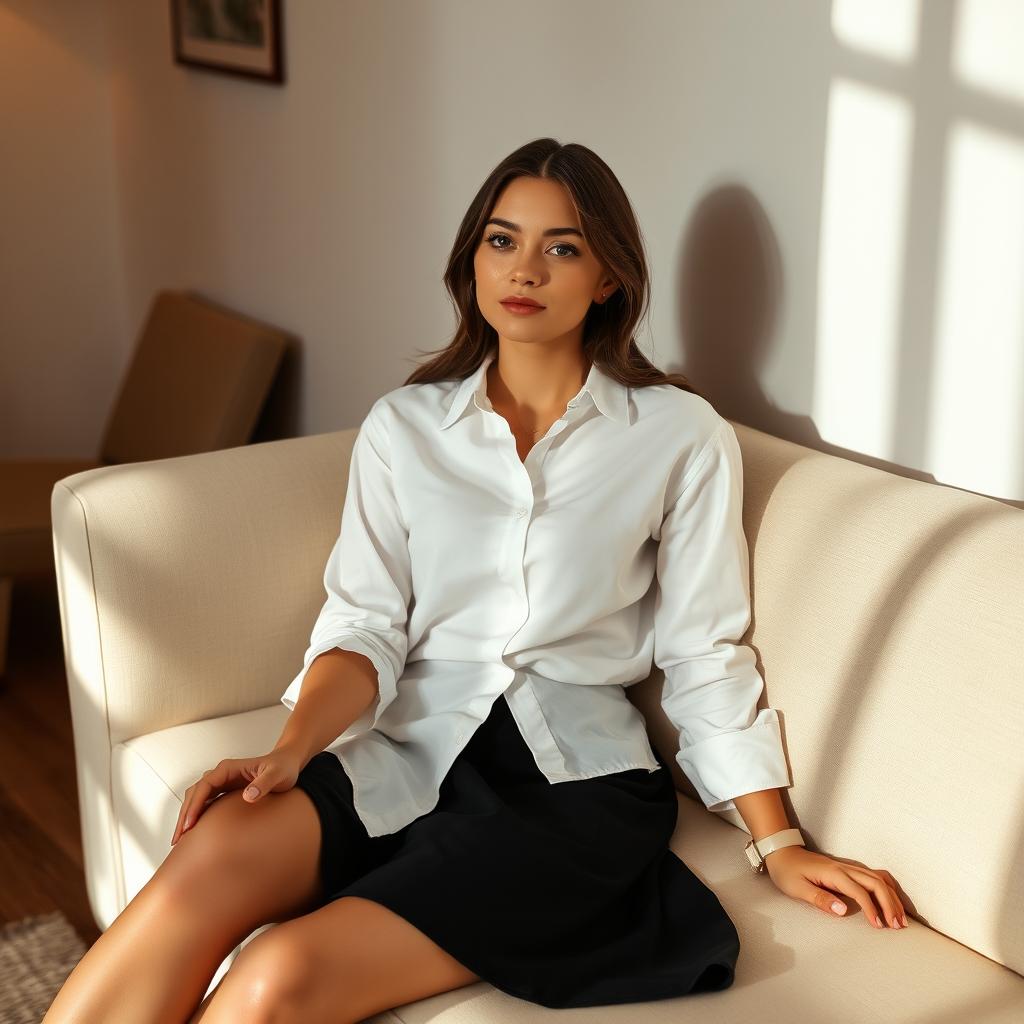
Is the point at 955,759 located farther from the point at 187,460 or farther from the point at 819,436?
the point at 187,460

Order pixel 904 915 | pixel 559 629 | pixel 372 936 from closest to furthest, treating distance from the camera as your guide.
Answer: pixel 372 936, pixel 904 915, pixel 559 629

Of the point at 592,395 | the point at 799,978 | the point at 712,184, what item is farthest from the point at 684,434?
the point at 799,978

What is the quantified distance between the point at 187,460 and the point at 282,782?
603 mm

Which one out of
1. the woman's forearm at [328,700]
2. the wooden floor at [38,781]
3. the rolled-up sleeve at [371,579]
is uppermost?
the rolled-up sleeve at [371,579]

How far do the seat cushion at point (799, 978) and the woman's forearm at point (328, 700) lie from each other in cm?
34

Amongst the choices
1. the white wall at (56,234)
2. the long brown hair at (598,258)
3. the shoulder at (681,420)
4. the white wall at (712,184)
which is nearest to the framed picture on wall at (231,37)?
the white wall at (712,184)

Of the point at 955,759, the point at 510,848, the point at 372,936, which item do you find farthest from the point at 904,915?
the point at 372,936

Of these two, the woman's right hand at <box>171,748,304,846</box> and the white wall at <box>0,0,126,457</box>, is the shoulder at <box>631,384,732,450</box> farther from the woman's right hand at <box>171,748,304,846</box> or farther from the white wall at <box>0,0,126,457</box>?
the white wall at <box>0,0,126,457</box>

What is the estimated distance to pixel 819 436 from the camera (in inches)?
71.9

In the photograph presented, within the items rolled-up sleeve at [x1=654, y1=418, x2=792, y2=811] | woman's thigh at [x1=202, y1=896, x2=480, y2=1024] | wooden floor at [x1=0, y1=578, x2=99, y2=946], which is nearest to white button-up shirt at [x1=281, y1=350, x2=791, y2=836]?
rolled-up sleeve at [x1=654, y1=418, x2=792, y2=811]

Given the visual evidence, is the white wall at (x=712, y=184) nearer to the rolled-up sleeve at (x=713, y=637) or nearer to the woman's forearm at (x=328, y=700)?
the rolled-up sleeve at (x=713, y=637)

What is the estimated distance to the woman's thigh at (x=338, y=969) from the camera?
4.02 feet

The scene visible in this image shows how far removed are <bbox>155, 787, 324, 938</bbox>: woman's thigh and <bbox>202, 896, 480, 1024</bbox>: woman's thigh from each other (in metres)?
0.09

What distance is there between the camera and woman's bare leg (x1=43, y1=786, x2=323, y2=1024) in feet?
4.25
